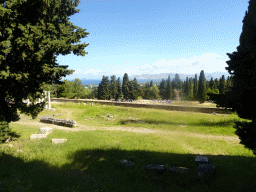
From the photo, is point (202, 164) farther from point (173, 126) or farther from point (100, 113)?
point (100, 113)

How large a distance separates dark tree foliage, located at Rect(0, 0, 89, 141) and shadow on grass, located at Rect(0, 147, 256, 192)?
11.3ft

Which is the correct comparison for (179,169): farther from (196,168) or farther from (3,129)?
(3,129)

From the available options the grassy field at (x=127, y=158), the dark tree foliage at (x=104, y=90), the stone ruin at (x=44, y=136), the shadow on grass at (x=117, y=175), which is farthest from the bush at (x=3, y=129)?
the dark tree foliage at (x=104, y=90)

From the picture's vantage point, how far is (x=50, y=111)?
2423 centimetres

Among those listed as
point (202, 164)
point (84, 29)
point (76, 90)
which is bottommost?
point (202, 164)

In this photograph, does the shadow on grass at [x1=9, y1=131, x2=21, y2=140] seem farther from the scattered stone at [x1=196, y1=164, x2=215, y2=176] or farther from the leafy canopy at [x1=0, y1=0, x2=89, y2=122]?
the scattered stone at [x1=196, y1=164, x2=215, y2=176]

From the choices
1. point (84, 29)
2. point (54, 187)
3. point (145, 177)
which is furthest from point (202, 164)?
point (84, 29)

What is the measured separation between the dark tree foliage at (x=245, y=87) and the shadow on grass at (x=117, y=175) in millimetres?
2628

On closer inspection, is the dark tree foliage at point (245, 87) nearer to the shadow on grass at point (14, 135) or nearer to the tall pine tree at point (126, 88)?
the shadow on grass at point (14, 135)

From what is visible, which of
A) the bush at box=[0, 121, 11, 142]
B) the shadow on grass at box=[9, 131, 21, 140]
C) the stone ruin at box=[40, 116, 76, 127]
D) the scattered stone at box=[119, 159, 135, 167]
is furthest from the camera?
the stone ruin at box=[40, 116, 76, 127]

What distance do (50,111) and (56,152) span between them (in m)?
15.8

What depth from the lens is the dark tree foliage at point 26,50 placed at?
8230 millimetres

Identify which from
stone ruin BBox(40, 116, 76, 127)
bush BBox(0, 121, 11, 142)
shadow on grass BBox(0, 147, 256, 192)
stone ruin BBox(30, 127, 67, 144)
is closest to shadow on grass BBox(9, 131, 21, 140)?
stone ruin BBox(30, 127, 67, 144)

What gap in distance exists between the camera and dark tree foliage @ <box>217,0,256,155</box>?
495 cm
